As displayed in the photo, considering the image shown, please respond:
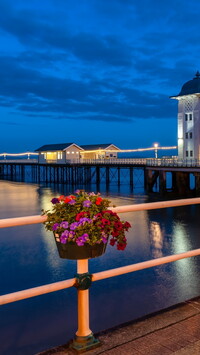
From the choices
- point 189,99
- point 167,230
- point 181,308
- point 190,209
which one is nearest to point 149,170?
point 189,99

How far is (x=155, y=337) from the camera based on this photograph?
2.75 meters

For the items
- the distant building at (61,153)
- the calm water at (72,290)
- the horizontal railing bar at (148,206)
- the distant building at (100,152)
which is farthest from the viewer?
the distant building at (100,152)

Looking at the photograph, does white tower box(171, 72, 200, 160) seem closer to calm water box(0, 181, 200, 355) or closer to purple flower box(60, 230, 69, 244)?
calm water box(0, 181, 200, 355)

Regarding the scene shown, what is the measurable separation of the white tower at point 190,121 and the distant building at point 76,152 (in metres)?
24.4

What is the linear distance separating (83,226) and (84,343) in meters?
0.87

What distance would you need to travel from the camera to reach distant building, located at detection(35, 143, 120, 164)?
219 ft

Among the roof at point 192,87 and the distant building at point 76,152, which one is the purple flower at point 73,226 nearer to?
the roof at point 192,87

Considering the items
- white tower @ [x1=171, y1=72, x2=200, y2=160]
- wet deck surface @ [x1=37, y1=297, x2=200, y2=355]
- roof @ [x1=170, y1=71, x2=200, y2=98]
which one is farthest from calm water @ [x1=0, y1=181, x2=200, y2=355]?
roof @ [x1=170, y1=71, x2=200, y2=98]

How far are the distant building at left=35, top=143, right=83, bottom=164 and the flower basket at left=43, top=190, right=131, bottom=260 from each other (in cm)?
6301

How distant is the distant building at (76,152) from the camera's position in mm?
66750

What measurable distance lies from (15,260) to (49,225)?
13.2 m

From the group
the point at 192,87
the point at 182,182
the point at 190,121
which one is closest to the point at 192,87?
the point at 192,87

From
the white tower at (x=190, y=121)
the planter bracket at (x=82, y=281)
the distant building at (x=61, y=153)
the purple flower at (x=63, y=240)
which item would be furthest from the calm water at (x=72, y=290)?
the distant building at (x=61, y=153)

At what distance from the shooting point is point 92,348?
104 inches
